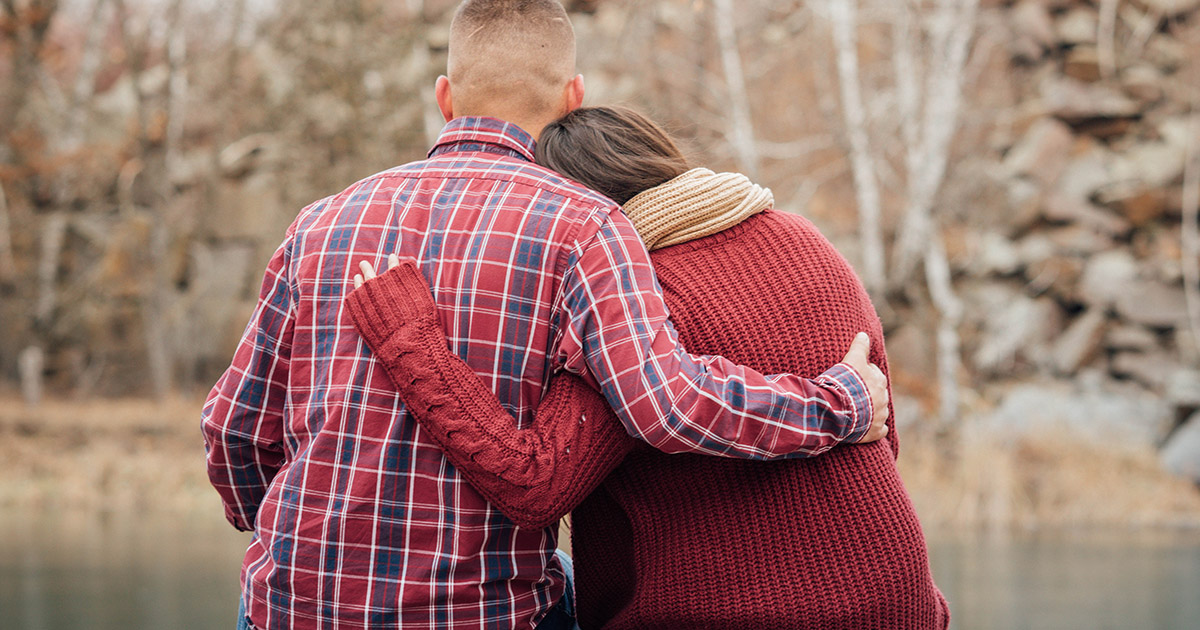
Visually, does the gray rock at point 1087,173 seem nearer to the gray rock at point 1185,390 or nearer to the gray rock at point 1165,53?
the gray rock at point 1165,53

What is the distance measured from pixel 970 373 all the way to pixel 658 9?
16.1ft

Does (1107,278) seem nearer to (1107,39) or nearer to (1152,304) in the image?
(1152,304)

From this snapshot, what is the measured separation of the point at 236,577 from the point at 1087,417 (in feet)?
23.2

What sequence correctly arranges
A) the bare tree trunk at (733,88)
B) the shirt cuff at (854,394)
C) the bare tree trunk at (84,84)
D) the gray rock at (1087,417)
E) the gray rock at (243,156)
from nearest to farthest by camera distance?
the shirt cuff at (854,394) < the gray rock at (1087,417) < the bare tree trunk at (733,88) < the bare tree trunk at (84,84) < the gray rock at (243,156)

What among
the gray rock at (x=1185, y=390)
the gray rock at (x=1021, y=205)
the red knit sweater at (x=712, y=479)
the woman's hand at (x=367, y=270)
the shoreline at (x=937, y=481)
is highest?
the woman's hand at (x=367, y=270)

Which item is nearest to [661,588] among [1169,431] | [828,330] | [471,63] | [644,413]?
[644,413]

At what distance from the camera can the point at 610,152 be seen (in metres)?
1.66

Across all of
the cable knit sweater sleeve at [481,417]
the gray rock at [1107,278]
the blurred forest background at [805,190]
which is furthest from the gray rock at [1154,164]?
the cable knit sweater sleeve at [481,417]

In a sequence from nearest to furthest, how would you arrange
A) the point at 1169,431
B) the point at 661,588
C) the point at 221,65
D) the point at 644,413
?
the point at 644,413 < the point at 661,588 < the point at 1169,431 < the point at 221,65

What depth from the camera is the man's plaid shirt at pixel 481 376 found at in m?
1.37

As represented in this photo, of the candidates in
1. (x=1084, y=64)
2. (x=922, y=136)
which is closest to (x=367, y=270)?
(x=922, y=136)

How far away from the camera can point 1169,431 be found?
916 cm

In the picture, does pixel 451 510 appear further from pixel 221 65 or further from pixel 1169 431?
pixel 221 65

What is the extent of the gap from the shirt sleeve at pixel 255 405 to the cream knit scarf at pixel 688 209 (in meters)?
0.53
